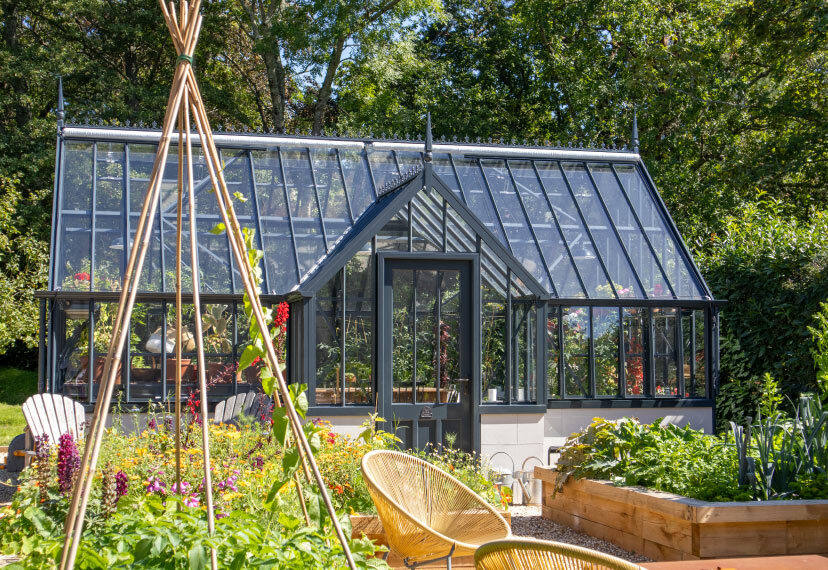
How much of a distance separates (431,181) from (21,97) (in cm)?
1247

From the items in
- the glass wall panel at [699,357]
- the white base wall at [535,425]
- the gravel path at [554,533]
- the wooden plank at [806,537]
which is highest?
the glass wall panel at [699,357]

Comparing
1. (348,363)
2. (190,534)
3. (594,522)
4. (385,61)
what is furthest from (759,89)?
(190,534)

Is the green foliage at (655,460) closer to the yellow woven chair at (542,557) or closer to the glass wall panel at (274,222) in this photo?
the yellow woven chair at (542,557)

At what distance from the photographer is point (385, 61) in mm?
18797

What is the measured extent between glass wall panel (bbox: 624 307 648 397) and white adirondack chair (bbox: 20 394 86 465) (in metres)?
6.01

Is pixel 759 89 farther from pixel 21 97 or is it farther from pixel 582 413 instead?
pixel 21 97

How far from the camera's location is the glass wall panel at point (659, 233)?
10.5 meters

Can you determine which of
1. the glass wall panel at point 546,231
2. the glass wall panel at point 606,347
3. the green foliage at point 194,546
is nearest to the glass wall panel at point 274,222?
the glass wall panel at point 546,231

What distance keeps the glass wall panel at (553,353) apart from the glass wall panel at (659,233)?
164cm

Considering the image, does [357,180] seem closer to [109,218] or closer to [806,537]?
[109,218]

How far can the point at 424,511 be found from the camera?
174 inches

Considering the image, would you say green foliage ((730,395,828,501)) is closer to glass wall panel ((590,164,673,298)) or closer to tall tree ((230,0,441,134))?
glass wall panel ((590,164,673,298))

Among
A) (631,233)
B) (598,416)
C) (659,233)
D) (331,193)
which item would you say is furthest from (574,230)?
(331,193)

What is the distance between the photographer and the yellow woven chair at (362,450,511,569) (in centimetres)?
388
